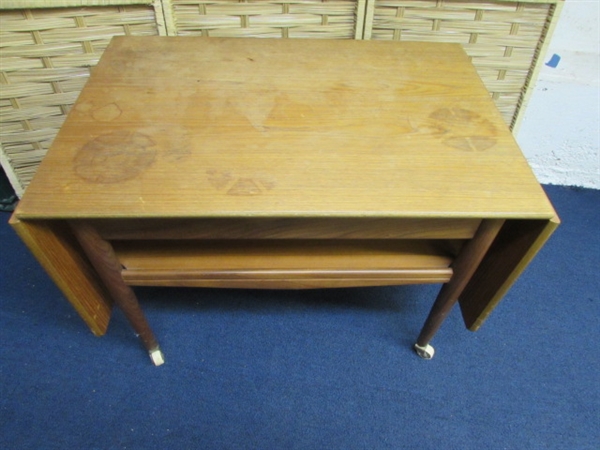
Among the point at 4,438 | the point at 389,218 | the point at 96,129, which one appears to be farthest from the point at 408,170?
the point at 4,438

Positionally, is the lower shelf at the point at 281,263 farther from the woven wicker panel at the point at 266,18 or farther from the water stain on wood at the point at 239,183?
the woven wicker panel at the point at 266,18

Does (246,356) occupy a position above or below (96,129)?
below

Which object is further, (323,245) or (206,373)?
(206,373)

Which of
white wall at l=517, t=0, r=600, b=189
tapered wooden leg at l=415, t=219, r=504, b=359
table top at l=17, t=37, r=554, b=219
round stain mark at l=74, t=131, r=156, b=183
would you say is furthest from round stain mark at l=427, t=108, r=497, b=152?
white wall at l=517, t=0, r=600, b=189

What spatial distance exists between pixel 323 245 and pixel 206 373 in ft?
1.54

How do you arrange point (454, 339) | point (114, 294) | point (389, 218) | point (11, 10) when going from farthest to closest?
point (454, 339), point (11, 10), point (114, 294), point (389, 218)

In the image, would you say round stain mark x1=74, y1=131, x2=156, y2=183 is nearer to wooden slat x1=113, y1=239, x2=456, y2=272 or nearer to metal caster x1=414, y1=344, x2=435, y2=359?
wooden slat x1=113, y1=239, x2=456, y2=272

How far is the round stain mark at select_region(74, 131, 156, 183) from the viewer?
2.23 feet

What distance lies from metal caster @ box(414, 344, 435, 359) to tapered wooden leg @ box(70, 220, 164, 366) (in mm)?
646

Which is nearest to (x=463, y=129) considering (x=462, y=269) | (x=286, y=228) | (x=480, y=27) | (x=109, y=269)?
(x=462, y=269)

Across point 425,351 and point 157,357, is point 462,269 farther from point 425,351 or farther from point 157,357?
point 157,357

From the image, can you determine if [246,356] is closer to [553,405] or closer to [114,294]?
[114,294]

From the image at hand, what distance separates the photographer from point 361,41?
102 centimetres

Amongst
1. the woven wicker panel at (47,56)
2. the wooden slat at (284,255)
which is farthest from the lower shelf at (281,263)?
the woven wicker panel at (47,56)
